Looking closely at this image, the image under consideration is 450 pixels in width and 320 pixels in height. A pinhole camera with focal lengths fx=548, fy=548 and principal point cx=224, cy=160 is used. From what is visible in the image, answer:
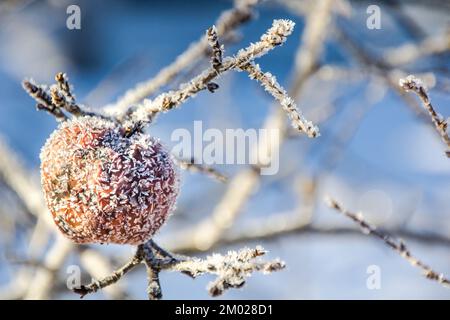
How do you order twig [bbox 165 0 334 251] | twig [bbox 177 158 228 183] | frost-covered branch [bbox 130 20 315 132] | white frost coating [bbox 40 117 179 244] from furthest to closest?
twig [bbox 165 0 334 251], twig [bbox 177 158 228 183], white frost coating [bbox 40 117 179 244], frost-covered branch [bbox 130 20 315 132]

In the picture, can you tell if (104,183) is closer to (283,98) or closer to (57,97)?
(57,97)

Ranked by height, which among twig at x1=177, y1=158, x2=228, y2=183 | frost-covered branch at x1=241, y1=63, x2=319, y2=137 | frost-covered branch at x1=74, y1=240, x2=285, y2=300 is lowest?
frost-covered branch at x1=74, y1=240, x2=285, y2=300

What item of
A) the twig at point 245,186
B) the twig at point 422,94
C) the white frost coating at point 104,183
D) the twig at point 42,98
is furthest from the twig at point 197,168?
the twig at point 245,186

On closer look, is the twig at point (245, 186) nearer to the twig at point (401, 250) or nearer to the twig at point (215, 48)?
the twig at point (401, 250)

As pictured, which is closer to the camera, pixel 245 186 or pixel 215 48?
pixel 215 48

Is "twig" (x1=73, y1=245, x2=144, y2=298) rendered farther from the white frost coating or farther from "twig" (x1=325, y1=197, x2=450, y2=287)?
"twig" (x1=325, y1=197, x2=450, y2=287)

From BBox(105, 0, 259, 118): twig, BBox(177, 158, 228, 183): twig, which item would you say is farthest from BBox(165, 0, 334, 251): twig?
BBox(177, 158, 228, 183): twig

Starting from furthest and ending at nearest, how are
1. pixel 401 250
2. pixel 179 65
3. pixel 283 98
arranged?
pixel 179 65
pixel 401 250
pixel 283 98

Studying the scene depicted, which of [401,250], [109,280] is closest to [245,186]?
[401,250]
